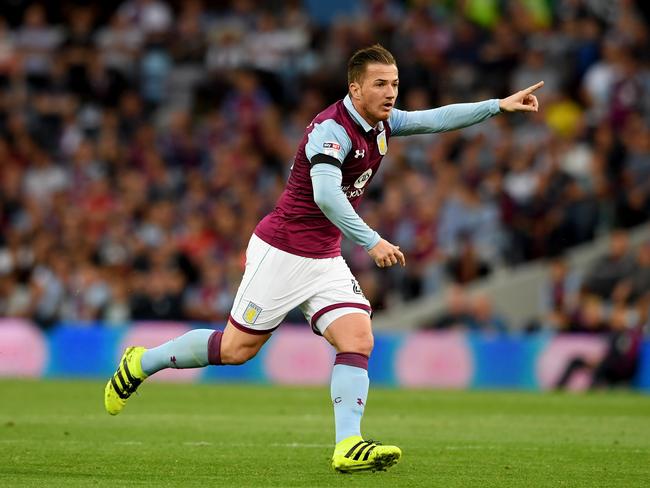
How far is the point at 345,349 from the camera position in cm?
807

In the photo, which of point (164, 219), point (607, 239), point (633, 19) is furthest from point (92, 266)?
point (633, 19)

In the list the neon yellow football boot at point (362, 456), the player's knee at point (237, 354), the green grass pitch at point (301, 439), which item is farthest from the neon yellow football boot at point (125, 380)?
the neon yellow football boot at point (362, 456)

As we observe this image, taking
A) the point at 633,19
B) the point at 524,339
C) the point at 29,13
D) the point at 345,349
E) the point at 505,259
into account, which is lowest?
the point at 345,349

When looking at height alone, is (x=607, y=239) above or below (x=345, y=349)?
above

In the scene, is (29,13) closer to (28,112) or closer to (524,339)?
(28,112)

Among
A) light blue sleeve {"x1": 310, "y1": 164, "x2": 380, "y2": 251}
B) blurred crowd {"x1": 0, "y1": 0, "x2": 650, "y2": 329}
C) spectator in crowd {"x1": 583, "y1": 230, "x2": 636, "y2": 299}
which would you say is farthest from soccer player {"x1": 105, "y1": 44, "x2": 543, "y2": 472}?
spectator in crowd {"x1": 583, "y1": 230, "x2": 636, "y2": 299}

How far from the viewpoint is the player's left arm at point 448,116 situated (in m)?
8.58

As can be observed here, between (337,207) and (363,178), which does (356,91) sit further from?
(337,207)

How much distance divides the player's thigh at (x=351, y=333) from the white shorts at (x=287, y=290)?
94 millimetres

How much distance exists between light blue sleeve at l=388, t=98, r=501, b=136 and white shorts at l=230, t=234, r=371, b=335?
101cm

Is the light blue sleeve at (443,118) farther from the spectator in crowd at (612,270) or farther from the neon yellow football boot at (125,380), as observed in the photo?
the spectator in crowd at (612,270)

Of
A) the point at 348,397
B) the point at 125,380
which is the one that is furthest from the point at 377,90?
the point at 125,380

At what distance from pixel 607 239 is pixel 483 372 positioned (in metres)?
2.97

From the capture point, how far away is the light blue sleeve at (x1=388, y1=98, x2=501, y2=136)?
28.3 ft
